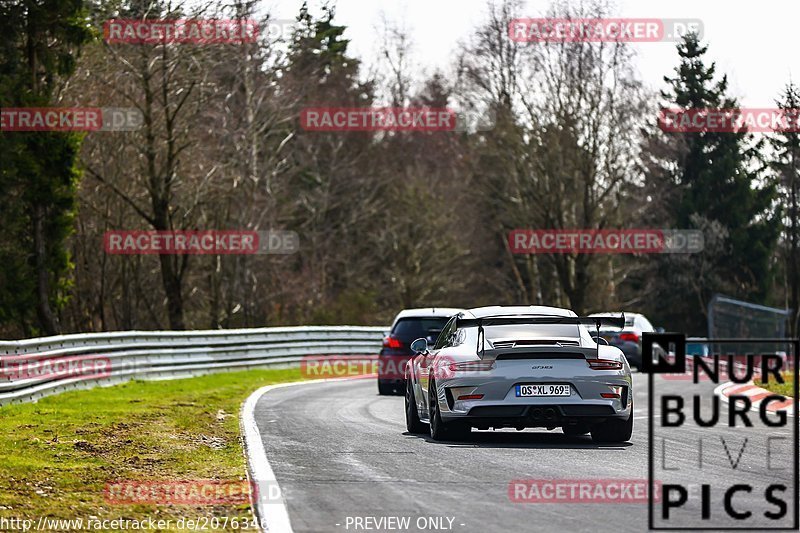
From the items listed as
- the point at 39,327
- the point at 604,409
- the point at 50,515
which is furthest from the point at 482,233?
the point at 50,515

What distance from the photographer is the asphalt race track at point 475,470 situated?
8.27 metres

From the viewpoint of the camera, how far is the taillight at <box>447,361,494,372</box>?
13.2m

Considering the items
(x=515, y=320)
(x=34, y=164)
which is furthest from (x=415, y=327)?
(x=34, y=164)

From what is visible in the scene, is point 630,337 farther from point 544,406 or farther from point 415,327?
point 544,406

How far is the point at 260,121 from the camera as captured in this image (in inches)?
1935

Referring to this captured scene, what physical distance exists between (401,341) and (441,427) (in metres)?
9.92

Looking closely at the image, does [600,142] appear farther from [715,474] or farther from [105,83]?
[715,474]

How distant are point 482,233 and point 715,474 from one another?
59100 millimetres

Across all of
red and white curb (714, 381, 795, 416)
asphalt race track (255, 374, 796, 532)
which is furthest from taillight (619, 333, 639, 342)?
asphalt race track (255, 374, 796, 532)

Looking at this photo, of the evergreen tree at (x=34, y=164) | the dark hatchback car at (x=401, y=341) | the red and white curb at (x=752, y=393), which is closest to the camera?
the red and white curb at (x=752, y=393)

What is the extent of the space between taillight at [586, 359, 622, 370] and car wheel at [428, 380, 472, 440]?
4.58ft

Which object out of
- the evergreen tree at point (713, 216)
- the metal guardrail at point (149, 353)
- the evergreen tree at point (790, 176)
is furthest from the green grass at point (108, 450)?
the evergreen tree at point (713, 216)

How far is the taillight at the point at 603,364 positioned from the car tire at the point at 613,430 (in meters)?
0.57

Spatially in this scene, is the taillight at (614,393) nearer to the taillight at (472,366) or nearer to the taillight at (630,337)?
the taillight at (472,366)
